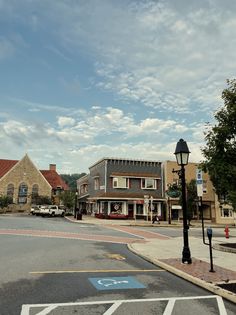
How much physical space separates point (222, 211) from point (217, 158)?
1392 inches

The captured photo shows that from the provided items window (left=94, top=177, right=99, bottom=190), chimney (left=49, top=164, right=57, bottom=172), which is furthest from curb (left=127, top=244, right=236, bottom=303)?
chimney (left=49, top=164, right=57, bottom=172)

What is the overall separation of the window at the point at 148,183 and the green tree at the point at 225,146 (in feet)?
101

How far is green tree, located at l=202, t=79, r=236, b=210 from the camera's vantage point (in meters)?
17.9

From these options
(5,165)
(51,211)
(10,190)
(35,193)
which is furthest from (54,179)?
(51,211)

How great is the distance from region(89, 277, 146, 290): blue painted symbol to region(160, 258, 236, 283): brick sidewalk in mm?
1909

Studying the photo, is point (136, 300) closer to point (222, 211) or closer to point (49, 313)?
point (49, 313)

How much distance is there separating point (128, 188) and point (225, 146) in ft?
102

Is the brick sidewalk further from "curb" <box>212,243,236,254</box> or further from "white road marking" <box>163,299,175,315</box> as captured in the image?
"curb" <box>212,243,236,254</box>

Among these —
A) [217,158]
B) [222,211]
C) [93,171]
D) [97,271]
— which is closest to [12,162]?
[93,171]

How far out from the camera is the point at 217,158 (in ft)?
61.3

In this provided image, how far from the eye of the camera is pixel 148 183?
4988 cm

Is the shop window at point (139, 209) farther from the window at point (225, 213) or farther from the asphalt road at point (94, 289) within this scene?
the asphalt road at point (94, 289)

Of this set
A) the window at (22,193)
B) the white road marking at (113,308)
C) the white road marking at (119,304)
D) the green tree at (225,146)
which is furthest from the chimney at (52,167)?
the white road marking at (113,308)

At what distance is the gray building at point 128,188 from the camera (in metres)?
47.5
